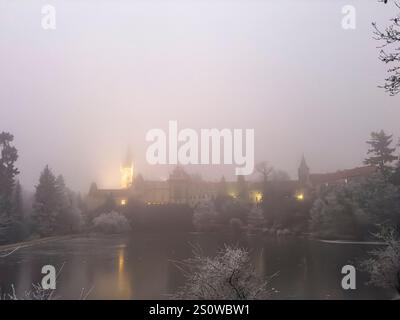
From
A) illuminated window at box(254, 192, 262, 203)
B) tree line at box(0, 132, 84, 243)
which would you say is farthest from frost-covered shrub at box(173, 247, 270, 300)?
tree line at box(0, 132, 84, 243)

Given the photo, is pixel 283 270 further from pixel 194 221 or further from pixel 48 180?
pixel 48 180

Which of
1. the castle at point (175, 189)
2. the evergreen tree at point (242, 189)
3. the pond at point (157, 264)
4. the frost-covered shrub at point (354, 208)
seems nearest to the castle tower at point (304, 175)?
the frost-covered shrub at point (354, 208)

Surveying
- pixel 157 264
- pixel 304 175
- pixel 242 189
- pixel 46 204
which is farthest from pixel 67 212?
pixel 304 175

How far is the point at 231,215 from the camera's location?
14414 millimetres

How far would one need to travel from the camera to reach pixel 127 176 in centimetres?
1504

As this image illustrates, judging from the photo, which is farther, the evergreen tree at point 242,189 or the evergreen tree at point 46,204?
the evergreen tree at point 46,204

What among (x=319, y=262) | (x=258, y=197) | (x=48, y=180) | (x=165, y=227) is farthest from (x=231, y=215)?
(x=48, y=180)

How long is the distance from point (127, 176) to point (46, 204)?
3.56 metres

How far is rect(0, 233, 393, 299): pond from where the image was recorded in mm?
8844

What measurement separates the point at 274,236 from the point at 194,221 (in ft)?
11.4

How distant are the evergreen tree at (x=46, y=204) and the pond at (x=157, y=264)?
0.87 m

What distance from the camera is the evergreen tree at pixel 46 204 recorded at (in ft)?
49.3

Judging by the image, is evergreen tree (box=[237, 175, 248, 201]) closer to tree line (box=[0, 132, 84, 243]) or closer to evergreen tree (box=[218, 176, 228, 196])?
evergreen tree (box=[218, 176, 228, 196])

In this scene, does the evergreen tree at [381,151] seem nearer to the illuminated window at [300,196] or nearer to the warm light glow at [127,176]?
the illuminated window at [300,196]
